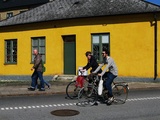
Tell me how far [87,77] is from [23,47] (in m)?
12.6

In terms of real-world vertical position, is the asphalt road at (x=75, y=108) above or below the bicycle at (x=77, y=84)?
below

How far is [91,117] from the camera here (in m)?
8.64

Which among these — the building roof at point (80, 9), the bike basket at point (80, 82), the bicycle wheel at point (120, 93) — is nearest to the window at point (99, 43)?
the building roof at point (80, 9)

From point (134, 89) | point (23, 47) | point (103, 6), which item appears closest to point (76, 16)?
point (103, 6)

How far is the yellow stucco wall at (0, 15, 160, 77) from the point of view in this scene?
62.2ft

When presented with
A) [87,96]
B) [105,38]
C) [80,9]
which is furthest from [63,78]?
[87,96]

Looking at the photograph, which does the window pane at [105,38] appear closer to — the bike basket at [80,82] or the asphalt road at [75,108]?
the asphalt road at [75,108]

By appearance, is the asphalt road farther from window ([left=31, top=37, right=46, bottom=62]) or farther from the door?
window ([left=31, top=37, right=46, bottom=62])

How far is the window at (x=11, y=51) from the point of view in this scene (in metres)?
23.7

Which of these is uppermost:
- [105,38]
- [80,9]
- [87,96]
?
[80,9]

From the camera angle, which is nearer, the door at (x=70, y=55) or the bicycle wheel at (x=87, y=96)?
the bicycle wheel at (x=87, y=96)

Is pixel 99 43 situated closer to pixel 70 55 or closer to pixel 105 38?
pixel 105 38

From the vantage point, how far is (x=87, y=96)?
35.4 ft

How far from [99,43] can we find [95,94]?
9.78m
